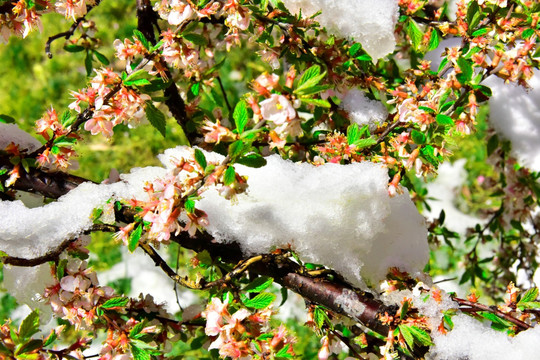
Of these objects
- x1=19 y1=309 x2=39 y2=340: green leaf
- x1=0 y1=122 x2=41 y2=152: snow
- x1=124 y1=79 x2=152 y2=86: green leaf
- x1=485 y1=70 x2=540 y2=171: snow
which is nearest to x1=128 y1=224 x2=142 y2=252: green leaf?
x1=19 y1=309 x2=39 y2=340: green leaf

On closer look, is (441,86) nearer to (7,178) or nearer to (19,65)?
(7,178)

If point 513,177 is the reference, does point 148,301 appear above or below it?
below

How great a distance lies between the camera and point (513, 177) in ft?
6.65

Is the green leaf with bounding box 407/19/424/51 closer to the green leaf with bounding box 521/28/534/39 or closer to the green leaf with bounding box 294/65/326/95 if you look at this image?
the green leaf with bounding box 521/28/534/39

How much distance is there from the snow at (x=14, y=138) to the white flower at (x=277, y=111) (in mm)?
712

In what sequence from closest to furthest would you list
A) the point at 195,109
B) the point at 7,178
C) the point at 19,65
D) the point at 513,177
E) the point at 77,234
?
1. the point at 77,234
2. the point at 7,178
3. the point at 195,109
4. the point at 513,177
5. the point at 19,65

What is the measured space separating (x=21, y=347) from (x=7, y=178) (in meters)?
0.44

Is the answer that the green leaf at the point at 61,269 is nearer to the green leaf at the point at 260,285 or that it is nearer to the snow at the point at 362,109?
the green leaf at the point at 260,285

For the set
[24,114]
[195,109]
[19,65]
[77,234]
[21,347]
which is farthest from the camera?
[19,65]

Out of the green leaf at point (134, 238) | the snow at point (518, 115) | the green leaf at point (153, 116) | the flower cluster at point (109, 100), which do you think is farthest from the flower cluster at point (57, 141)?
the snow at point (518, 115)

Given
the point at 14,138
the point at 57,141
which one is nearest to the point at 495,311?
the point at 57,141

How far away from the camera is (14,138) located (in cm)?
122

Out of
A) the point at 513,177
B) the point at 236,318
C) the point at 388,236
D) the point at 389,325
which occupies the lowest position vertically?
the point at 236,318

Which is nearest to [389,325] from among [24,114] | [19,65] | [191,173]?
[191,173]
